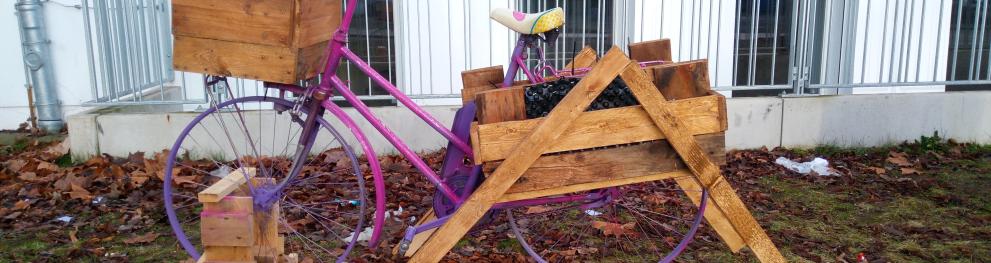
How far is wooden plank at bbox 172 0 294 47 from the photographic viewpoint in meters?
2.69

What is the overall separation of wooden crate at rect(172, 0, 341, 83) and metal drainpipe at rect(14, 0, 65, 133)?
13.1 feet

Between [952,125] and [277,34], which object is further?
[952,125]

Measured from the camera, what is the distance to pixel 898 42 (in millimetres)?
5969

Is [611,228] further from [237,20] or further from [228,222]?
[237,20]

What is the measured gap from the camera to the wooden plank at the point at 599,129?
264 centimetres

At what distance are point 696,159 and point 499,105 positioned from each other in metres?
0.72

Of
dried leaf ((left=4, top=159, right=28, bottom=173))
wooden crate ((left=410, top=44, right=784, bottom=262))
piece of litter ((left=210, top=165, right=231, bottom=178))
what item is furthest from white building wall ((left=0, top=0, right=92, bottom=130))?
wooden crate ((left=410, top=44, right=784, bottom=262))

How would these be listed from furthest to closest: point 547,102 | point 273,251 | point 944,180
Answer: point 944,180 → point 273,251 → point 547,102

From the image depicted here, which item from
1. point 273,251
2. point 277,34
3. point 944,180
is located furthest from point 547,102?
point 944,180

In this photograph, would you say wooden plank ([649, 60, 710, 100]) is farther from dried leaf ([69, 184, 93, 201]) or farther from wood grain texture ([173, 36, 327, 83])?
dried leaf ([69, 184, 93, 201])

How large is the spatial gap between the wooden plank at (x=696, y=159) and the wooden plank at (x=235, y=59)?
119cm

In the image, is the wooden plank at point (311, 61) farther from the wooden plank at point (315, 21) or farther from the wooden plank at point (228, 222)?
the wooden plank at point (228, 222)

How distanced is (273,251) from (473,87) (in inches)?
42.6

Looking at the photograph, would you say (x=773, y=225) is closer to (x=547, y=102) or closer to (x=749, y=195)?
(x=749, y=195)
